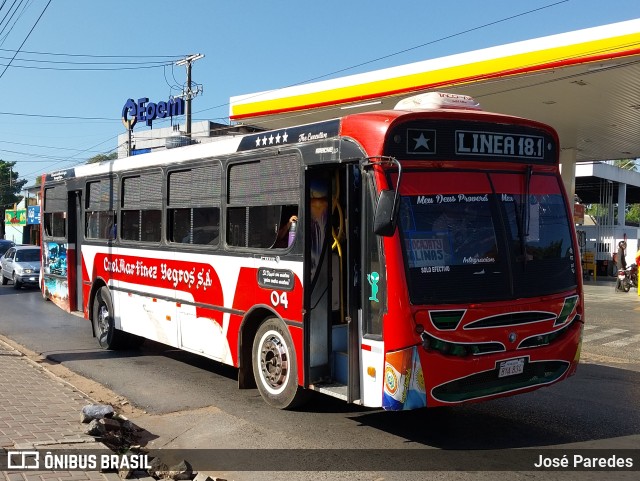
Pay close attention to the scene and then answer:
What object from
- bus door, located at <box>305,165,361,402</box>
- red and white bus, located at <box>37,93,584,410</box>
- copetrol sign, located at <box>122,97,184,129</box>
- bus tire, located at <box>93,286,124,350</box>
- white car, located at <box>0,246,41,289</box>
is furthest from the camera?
copetrol sign, located at <box>122,97,184,129</box>

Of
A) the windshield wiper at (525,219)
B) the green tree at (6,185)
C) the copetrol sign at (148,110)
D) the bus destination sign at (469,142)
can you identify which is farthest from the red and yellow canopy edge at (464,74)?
the green tree at (6,185)

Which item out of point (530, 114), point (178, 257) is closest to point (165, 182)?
point (178, 257)

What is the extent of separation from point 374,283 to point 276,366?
1.99 m

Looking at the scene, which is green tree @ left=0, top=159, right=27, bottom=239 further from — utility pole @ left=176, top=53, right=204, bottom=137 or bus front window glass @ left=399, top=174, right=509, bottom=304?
bus front window glass @ left=399, top=174, right=509, bottom=304

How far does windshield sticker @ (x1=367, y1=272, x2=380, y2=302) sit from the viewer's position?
237 inches

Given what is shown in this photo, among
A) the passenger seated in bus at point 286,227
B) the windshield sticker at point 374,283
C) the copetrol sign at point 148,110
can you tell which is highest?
the copetrol sign at point 148,110

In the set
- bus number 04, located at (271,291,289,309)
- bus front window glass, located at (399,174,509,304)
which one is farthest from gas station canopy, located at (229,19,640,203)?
bus front window glass, located at (399,174,509,304)

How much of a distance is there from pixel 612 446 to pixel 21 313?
48.6ft

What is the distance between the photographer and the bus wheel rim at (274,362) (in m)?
7.36

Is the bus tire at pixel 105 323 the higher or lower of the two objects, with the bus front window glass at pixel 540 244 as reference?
lower

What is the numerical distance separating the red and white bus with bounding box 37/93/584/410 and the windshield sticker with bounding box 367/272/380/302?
17 millimetres

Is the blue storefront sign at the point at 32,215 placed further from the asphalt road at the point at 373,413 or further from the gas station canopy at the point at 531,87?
the asphalt road at the point at 373,413

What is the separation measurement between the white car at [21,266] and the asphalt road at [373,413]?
13.0 meters

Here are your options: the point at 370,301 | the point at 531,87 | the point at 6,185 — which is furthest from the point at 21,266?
the point at 6,185
